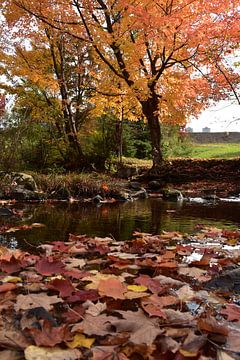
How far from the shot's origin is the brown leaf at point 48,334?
119 cm

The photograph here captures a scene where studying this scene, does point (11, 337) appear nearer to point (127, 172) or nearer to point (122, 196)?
point (122, 196)

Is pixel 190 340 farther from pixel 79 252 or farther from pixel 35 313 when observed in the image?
pixel 79 252

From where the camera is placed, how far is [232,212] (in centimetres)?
630

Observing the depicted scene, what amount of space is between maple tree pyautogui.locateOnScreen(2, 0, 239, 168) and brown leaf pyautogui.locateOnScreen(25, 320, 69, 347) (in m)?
9.81

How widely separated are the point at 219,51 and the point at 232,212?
7446 millimetres

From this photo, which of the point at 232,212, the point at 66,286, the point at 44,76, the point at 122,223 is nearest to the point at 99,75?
the point at 44,76

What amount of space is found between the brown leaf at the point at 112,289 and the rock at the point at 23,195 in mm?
6331

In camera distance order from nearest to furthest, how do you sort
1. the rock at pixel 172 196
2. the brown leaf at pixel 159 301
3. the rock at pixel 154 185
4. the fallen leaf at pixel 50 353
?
the fallen leaf at pixel 50 353 → the brown leaf at pixel 159 301 → the rock at pixel 172 196 → the rock at pixel 154 185

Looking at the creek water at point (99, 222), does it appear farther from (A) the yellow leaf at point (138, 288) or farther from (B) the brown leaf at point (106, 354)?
(B) the brown leaf at point (106, 354)

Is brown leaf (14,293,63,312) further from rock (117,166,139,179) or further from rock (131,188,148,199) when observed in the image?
rock (117,166,139,179)

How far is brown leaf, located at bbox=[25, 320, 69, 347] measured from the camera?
3.91 ft

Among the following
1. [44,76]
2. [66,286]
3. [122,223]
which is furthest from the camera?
[44,76]

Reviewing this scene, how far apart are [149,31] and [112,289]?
32.4ft

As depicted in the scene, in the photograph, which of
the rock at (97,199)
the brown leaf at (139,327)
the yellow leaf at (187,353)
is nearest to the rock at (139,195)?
the rock at (97,199)
